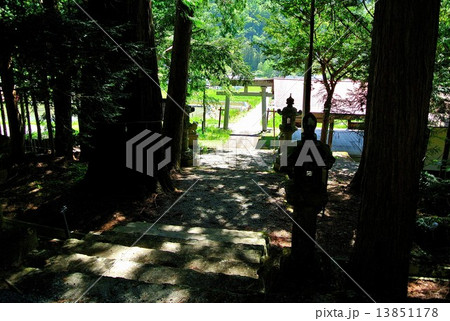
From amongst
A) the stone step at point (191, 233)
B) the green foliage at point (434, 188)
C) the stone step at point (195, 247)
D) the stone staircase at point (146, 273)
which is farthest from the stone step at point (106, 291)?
the green foliage at point (434, 188)

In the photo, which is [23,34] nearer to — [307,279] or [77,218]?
[77,218]

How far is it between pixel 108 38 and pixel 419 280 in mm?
4486

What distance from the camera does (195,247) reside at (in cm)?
355

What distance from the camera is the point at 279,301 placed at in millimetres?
2133

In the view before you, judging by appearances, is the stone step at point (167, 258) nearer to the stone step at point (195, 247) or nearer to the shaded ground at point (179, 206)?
the stone step at point (195, 247)

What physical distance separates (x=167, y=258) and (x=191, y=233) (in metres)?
1.51

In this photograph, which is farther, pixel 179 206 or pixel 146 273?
pixel 179 206

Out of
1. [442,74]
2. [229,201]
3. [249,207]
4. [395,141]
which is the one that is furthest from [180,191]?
[442,74]

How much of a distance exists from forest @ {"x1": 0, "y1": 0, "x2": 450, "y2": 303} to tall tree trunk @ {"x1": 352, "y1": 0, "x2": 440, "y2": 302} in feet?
0.03

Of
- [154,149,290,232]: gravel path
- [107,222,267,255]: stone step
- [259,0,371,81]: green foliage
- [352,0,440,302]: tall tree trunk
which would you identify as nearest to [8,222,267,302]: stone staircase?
[107,222,267,255]: stone step

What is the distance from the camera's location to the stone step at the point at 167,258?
2.83 meters

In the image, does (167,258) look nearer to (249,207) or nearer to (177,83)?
(249,207)

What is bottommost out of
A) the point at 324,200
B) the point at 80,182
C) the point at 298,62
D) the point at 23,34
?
the point at 80,182

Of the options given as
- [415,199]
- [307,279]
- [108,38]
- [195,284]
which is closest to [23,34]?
[108,38]
